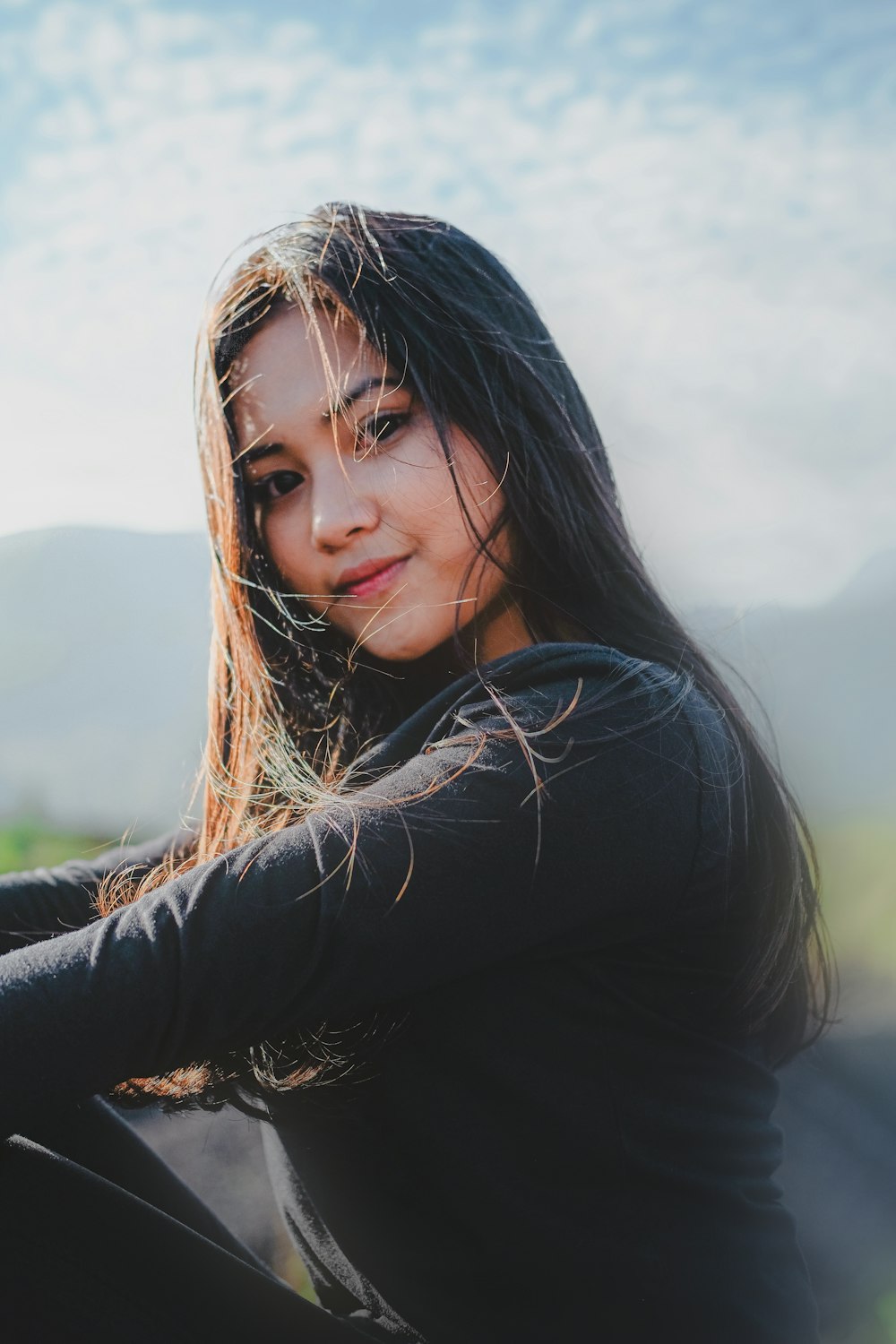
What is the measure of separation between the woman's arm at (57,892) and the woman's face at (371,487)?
0.62m

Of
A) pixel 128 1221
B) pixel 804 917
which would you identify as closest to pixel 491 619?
pixel 804 917

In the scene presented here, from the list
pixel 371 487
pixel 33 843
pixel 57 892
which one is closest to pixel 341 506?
pixel 371 487

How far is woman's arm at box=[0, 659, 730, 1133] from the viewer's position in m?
0.89

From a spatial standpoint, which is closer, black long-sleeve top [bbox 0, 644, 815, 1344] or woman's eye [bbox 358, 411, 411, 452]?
black long-sleeve top [bbox 0, 644, 815, 1344]

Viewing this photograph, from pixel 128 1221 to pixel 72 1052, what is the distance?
310mm

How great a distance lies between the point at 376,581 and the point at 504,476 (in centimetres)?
23

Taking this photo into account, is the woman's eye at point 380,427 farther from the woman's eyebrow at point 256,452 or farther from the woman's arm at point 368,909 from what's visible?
the woman's arm at point 368,909

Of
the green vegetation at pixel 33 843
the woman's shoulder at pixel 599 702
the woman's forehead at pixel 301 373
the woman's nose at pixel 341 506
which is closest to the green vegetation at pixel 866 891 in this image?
the woman's shoulder at pixel 599 702

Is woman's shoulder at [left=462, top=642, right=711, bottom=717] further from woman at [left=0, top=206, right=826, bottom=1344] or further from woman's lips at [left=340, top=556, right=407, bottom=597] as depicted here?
woman's lips at [left=340, top=556, right=407, bottom=597]

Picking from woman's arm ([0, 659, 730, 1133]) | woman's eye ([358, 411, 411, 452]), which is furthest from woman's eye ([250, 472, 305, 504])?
woman's arm ([0, 659, 730, 1133])

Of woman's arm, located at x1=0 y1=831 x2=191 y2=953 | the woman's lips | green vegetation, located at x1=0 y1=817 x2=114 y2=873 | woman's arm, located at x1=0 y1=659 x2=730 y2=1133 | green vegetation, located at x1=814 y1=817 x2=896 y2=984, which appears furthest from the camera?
green vegetation, located at x1=0 y1=817 x2=114 y2=873

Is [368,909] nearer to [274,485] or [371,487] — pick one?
[371,487]

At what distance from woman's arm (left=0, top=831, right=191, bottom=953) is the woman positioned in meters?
0.17

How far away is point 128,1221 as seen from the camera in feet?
3.52
